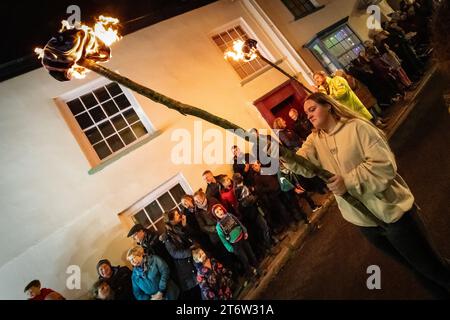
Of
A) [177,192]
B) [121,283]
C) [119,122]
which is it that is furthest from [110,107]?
[121,283]

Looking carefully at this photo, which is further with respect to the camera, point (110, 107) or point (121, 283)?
point (110, 107)

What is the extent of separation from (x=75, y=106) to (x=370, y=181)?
825cm

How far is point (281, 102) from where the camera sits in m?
12.2

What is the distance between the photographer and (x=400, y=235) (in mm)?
2723

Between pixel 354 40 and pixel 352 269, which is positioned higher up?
pixel 354 40

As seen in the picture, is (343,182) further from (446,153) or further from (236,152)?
(236,152)

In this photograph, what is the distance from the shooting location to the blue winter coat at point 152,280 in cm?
586

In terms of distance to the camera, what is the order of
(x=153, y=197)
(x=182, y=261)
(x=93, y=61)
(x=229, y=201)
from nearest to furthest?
(x=93, y=61) < (x=182, y=261) < (x=229, y=201) < (x=153, y=197)

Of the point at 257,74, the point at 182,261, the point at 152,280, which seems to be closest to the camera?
the point at 152,280

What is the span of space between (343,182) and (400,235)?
72cm

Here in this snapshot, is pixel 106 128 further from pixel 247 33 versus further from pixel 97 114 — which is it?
pixel 247 33

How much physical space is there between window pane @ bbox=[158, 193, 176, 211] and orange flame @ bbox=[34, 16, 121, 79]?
6.26 metres

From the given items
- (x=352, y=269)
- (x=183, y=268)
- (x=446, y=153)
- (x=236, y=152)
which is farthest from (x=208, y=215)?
(x=446, y=153)

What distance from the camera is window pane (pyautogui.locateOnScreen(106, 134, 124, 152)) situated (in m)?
8.62
